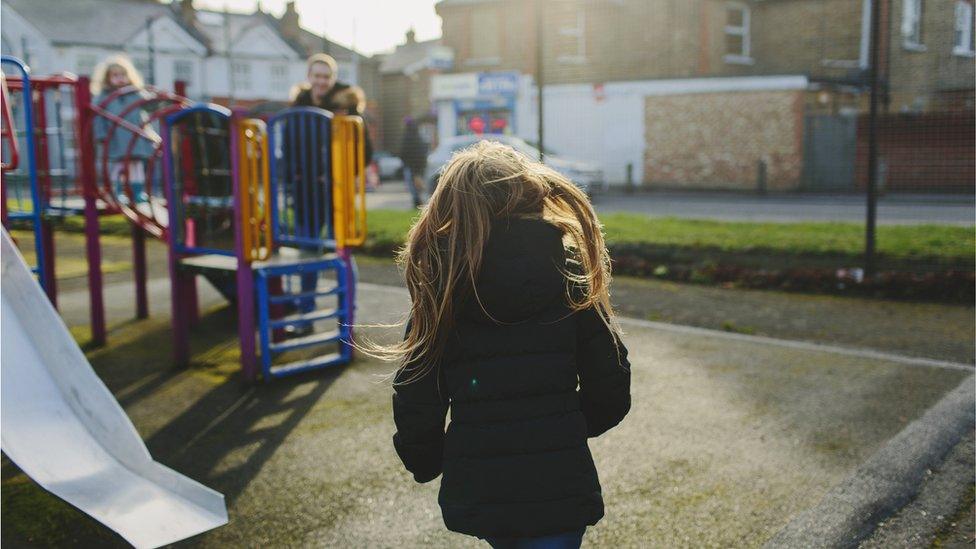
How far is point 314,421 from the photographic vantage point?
4.56 meters

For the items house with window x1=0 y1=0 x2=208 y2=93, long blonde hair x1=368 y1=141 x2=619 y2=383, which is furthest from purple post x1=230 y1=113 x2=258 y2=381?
house with window x1=0 y1=0 x2=208 y2=93

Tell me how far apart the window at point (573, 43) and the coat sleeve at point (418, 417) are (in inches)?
1119

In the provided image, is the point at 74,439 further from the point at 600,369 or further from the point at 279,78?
the point at 279,78

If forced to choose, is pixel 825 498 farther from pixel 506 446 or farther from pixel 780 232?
pixel 780 232

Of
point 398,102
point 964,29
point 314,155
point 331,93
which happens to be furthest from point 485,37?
point 314,155

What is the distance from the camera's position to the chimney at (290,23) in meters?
53.6

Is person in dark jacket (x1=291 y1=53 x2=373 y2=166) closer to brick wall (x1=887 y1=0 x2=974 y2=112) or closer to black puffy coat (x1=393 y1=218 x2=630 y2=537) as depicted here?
black puffy coat (x1=393 y1=218 x2=630 y2=537)

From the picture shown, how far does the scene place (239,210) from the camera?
5.22m

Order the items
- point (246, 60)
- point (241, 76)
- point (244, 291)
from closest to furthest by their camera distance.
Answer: point (244, 291)
point (241, 76)
point (246, 60)

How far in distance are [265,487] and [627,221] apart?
927 cm

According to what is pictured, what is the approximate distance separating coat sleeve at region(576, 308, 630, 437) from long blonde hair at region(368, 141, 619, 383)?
0.04 m

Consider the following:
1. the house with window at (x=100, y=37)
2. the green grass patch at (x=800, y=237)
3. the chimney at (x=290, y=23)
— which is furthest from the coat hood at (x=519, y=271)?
the chimney at (x=290, y=23)

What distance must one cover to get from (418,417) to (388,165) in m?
36.9

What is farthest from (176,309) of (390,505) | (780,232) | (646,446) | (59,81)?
(780,232)
